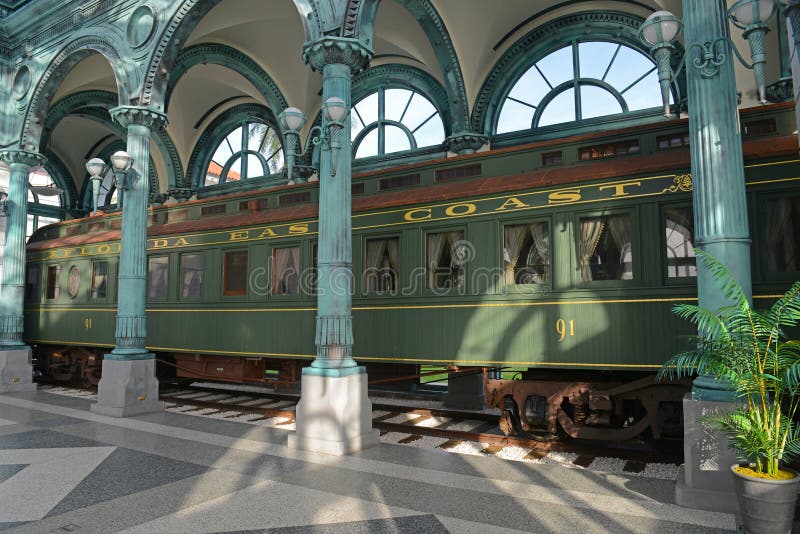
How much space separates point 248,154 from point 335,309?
13.2 m

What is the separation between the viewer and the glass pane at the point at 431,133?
51.0ft

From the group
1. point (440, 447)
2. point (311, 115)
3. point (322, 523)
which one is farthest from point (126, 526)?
point (311, 115)

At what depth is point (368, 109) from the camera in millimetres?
17047

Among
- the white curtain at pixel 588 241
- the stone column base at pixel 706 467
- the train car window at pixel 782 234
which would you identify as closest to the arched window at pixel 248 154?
the white curtain at pixel 588 241

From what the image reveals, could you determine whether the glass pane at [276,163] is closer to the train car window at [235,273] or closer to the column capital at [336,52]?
the train car window at [235,273]

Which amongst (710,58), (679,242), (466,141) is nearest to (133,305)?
(466,141)

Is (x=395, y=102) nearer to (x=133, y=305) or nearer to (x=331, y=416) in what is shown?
(x=133, y=305)

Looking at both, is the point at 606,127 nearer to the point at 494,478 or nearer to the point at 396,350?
the point at 396,350

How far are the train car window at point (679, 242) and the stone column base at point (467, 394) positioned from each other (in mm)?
5270

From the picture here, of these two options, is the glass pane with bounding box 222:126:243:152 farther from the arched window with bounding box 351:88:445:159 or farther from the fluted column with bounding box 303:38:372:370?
the fluted column with bounding box 303:38:372:370

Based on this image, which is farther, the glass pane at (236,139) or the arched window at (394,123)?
the glass pane at (236,139)

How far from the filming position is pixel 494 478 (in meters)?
6.33

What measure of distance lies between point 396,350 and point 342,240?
216 cm

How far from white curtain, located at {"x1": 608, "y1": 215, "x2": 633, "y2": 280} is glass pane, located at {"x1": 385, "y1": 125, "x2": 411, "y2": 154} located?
930cm
